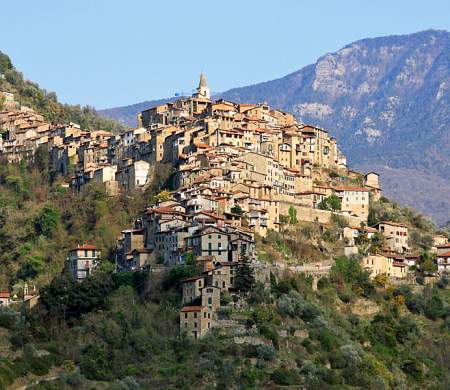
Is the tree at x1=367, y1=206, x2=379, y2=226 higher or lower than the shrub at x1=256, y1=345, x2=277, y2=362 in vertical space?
higher

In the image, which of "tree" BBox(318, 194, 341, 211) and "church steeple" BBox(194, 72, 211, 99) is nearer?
"tree" BBox(318, 194, 341, 211)

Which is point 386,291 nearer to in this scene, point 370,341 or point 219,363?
point 370,341

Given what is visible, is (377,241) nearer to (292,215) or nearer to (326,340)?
(292,215)

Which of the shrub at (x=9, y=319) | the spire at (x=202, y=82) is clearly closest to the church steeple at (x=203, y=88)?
the spire at (x=202, y=82)

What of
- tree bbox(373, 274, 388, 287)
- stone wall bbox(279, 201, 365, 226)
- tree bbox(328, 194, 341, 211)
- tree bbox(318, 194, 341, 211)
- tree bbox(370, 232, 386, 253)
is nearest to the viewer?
tree bbox(373, 274, 388, 287)

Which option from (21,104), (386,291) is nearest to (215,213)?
(386,291)

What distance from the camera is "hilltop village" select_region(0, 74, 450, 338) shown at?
73875 millimetres

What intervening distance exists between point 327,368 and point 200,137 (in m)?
25.8

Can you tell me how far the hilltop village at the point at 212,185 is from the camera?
7388 centimetres

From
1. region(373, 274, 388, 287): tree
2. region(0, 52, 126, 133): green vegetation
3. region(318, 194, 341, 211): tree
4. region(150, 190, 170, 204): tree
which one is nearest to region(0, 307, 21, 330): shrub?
region(150, 190, 170, 204): tree

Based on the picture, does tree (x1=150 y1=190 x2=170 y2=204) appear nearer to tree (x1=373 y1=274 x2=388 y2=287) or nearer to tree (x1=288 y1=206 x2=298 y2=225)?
tree (x1=288 y1=206 x2=298 y2=225)

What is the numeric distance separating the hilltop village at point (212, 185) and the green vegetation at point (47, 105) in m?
8.93

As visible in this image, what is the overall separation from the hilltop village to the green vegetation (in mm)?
8926

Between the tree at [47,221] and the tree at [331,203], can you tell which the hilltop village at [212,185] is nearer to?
the tree at [331,203]
